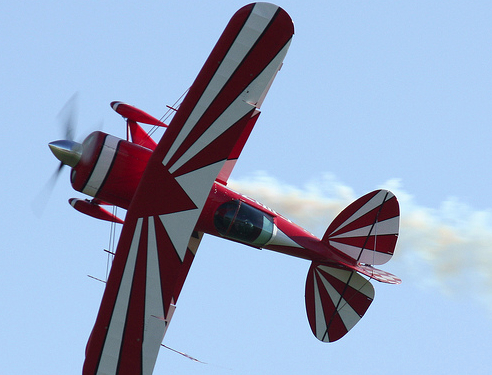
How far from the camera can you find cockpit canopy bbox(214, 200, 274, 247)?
14898 millimetres

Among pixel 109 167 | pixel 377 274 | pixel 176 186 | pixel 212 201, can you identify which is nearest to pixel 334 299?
pixel 377 274

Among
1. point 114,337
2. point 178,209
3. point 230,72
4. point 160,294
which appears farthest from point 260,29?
point 114,337

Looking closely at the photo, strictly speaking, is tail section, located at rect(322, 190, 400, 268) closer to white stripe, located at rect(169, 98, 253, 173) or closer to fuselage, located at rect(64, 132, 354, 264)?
fuselage, located at rect(64, 132, 354, 264)

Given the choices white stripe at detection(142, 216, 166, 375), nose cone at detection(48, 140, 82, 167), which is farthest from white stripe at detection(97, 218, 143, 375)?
nose cone at detection(48, 140, 82, 167)

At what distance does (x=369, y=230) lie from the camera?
16.3 m

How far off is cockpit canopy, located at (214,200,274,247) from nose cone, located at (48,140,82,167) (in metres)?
2.56

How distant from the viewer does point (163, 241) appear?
13.4m

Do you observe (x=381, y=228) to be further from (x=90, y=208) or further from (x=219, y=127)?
(x=90, y=208)

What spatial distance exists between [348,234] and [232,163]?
260 centimetres

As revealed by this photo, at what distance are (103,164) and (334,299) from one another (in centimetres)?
516

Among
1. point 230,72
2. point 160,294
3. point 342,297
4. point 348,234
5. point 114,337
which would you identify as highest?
point 230,72

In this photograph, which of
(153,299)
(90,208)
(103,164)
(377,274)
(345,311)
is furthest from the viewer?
(345,311)

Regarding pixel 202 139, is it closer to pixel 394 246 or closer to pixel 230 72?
pixel 230 72

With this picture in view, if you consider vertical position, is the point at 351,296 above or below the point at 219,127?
below
